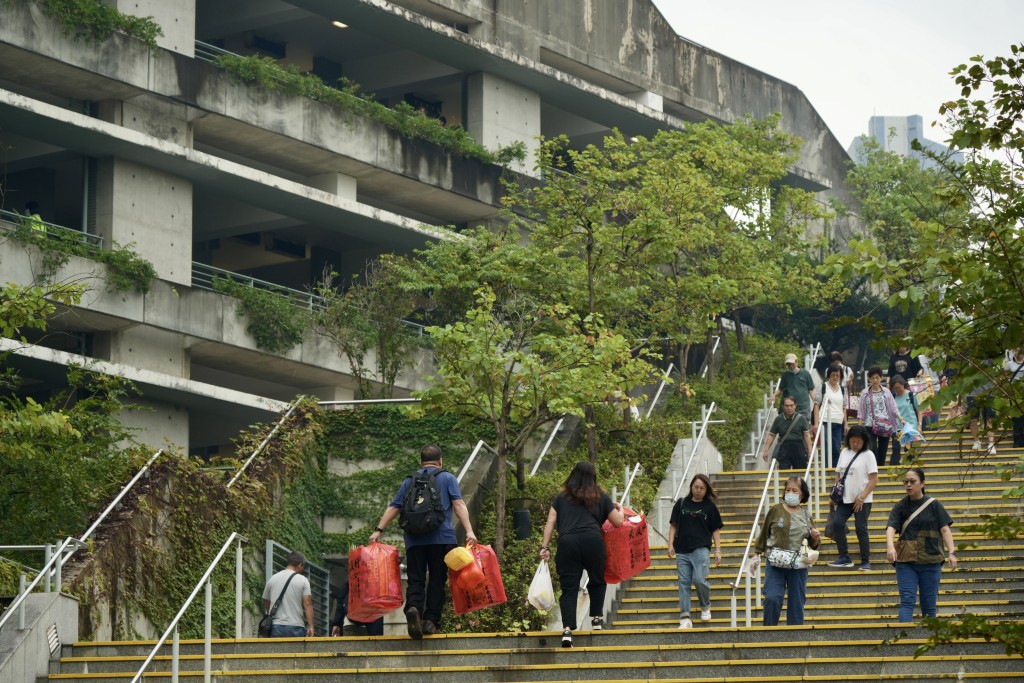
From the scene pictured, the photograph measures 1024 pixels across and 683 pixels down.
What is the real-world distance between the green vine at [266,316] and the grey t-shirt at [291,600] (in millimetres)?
16803

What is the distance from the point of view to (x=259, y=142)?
36.1 meters

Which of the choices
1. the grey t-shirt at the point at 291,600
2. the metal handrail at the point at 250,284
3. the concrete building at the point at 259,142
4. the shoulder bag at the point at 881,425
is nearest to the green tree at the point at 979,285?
the grey t-shirt at the point at 291,600

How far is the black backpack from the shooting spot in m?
15.2

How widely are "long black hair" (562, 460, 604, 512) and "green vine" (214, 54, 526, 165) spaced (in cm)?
2130

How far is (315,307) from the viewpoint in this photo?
117 ft

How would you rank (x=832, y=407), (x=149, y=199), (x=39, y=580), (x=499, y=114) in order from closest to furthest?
(x=39, y=580) → (x=832, y=407) → (x=149, y=199) → (x=499, y=114)

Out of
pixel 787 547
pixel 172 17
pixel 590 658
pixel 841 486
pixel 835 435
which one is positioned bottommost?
pixel 590 658

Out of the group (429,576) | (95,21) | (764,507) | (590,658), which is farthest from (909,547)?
(95,21)

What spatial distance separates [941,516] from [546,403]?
7239 mm

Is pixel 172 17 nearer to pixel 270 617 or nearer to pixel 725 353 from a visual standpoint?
pixel 725 353

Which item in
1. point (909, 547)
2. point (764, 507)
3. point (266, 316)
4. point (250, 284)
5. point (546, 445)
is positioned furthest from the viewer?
point (250, 284)

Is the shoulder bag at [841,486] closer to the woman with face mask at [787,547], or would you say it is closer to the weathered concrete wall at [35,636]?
the woman with face mask at [787,547]

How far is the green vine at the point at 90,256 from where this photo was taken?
30.5 metres

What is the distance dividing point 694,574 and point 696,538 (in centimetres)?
36
